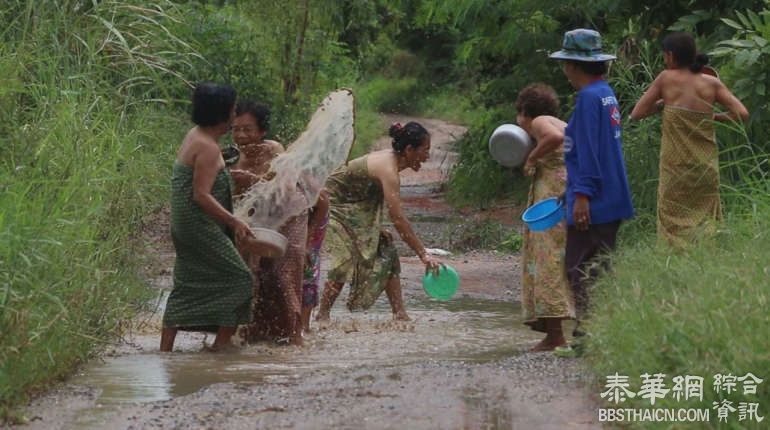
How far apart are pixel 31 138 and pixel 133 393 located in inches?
67.8

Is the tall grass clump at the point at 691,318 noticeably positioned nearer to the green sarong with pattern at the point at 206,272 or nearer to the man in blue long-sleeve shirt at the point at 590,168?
the man in blue long-sleeve shirt at the point at 590,168

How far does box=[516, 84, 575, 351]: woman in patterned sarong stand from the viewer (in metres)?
7.67

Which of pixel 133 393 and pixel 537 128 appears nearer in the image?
pixel 133 393

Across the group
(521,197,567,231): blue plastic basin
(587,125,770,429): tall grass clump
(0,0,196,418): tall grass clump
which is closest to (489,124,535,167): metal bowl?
(521,197,567,231): blue plastic basin

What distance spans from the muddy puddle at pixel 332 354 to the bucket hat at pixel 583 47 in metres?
1.67

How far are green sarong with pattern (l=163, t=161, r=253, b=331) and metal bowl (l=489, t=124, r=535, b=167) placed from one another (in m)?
1.56

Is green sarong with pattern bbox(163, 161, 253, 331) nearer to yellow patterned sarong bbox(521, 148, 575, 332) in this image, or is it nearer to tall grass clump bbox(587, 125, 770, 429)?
yellow patterned sarong bbox(521, 148, 575, 332)

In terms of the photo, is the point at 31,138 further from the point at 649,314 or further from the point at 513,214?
the point at 513,214

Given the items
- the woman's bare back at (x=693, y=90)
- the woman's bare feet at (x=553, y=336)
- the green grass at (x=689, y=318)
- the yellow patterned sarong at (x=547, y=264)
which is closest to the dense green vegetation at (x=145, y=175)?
the green grass at (x=689, y=318)

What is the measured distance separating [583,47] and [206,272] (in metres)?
2.27

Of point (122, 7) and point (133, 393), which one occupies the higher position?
point (122, 7)

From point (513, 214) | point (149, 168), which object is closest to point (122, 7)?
point (149, 168)

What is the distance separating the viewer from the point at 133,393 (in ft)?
20.9

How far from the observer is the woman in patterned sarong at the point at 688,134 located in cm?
793
